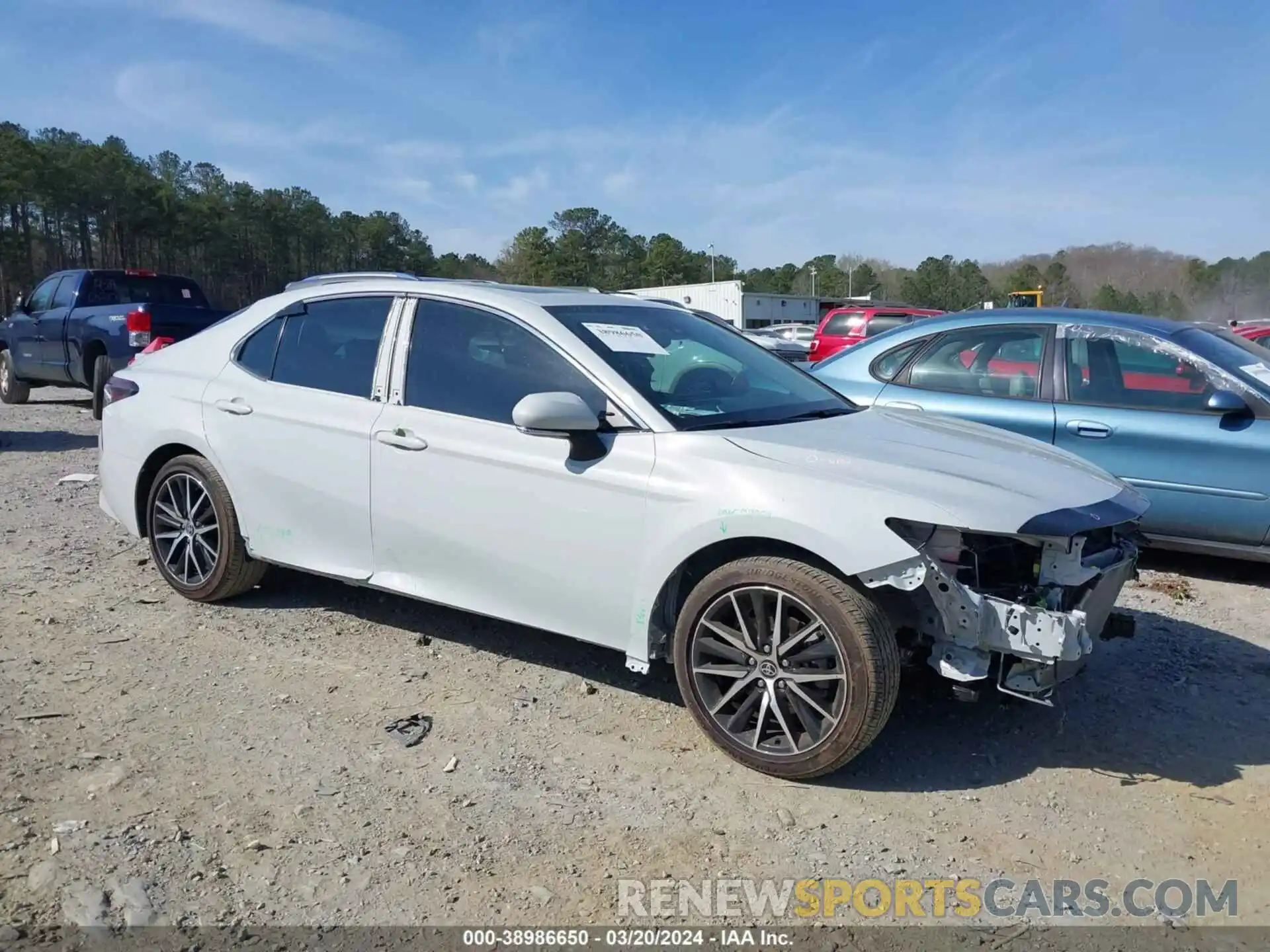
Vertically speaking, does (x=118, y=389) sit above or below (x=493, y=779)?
above

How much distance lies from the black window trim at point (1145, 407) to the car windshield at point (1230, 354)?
0.23 feet

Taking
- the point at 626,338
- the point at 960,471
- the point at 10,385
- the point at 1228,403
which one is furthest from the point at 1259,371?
the point at 10,385

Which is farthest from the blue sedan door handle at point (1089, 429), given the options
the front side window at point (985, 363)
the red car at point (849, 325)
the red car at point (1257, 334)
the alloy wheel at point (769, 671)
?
the red car at point (849, 325)

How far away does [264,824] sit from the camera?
2951 millimetres

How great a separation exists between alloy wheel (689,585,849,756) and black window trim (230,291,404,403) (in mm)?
1857

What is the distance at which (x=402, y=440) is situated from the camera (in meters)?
4.04

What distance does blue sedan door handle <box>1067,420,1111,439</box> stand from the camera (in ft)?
18.4

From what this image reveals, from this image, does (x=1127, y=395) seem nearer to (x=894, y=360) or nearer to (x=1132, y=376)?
(x=1132, y=376)

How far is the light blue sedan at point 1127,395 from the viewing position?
5.27 m

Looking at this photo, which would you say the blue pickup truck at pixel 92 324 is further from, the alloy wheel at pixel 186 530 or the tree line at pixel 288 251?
the tree line at pixel 288 251

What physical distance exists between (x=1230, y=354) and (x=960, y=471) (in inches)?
139

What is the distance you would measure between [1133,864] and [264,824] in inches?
103

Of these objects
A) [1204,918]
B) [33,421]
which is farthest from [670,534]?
[33,421]

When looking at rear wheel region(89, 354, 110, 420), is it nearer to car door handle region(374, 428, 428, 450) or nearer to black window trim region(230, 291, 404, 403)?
black window trim region(230, 291, 404, 403)
